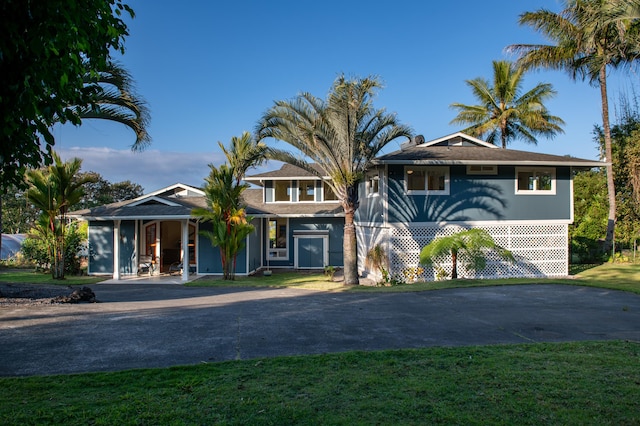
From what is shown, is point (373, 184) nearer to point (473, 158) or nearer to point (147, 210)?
point (473, 158)

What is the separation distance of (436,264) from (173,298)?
33.7 ft

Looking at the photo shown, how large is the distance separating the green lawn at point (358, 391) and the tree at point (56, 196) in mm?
15022

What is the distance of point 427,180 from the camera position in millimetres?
17859

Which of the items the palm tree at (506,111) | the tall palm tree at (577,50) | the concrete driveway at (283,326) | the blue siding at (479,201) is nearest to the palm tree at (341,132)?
the blue siding at (479,201)

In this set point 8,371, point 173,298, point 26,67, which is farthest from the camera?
point 173,298

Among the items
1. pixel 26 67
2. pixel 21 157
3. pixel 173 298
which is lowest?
pixel 173 298

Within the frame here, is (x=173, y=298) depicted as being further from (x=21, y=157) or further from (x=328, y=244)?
(x=328, y=244)

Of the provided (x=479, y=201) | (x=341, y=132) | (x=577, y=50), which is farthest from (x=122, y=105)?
(x=577, y=50)

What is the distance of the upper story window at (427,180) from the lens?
17.7 m

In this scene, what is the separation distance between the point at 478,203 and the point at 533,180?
129 inches

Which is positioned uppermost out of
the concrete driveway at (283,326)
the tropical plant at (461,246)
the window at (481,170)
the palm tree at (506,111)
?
the palm tree at (506,111)

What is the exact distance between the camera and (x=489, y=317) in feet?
29.1

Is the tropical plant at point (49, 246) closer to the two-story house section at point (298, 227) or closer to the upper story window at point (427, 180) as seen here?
the two-story house section at point (298, 227)

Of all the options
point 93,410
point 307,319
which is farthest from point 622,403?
point 307,319
